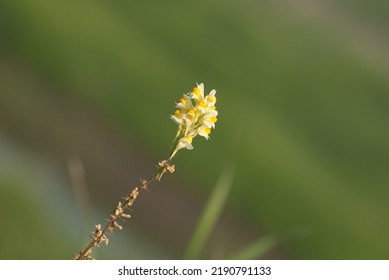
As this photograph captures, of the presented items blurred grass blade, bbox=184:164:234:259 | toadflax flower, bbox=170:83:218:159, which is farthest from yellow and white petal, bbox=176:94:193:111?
blurred grass blade, bbox=184:164:234:259

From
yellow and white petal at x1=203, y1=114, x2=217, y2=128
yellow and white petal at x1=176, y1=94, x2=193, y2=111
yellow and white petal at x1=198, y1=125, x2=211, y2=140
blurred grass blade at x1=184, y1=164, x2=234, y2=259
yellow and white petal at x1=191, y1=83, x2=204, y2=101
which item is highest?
blurred grass blade at x1=184, y1=164, x2=234, y2=259

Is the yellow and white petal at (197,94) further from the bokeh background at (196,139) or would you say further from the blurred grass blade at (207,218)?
the bokeh background at (196,139)

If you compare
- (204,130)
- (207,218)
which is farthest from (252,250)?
(204,130)

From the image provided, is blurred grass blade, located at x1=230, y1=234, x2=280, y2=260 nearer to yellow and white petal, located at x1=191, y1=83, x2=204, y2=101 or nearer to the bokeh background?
yellow and white petal, located at x1=191, y1=83, x2=204, y2=101

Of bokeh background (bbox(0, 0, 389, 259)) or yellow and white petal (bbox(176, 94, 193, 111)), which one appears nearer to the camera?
yellow and white petal (bbox(176, 94, 193, 111))

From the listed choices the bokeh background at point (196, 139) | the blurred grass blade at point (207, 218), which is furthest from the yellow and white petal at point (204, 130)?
the bokeh background at point (196, 139)

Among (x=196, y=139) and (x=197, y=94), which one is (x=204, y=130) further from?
(x=196, y=139)

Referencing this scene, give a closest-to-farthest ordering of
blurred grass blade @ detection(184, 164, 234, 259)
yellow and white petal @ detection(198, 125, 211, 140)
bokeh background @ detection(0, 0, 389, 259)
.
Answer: yellow and white petal @ detection(198, 125, 211, 140) < blurred grass blade @ detection(184, 164, 234, 259) < bokeh background @ detection(0, 0, 389, 259)

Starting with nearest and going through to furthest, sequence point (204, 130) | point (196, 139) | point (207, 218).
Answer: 1. point (204, 130)
2. point (207, 218)
3. point (196, 139)
